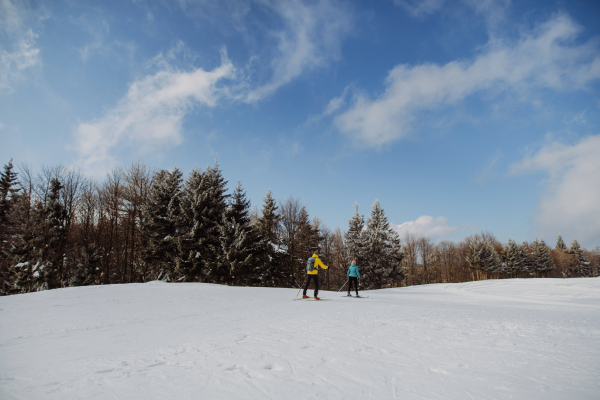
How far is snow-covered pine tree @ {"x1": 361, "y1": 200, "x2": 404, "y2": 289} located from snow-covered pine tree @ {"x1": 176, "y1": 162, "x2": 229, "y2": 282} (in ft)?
66.6

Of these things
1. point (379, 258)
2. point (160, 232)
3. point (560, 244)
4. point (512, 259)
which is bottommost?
point (512, 259)

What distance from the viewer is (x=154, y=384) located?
10.2ft

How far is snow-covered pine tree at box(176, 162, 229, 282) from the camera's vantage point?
23719mm

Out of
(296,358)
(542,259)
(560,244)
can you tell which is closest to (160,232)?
(296,358)

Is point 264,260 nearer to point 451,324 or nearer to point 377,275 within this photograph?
point 377,275

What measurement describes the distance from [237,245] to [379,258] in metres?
20.8

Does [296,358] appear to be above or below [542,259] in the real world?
above

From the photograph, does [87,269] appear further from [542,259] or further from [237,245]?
[542,259]

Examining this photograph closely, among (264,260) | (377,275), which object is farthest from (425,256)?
(264,260)

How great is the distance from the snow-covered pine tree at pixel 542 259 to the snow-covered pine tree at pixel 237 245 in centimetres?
7755

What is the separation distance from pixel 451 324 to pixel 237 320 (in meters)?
5.18

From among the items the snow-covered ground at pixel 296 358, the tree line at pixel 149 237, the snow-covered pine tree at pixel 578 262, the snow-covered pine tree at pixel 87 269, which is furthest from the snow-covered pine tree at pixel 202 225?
the snow-covered pine tree at pixel 578 262

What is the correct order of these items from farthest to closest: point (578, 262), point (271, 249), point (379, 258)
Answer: point (578, 262) → point (379, 258) → point (271, 249)

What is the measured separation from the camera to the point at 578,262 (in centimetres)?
8625
